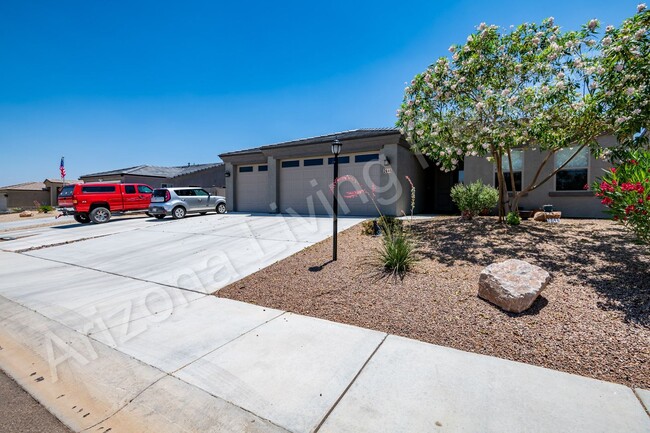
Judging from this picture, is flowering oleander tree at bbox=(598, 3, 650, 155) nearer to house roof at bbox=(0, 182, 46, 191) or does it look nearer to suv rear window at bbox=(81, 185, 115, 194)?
suv rear window at bbox=(81, 185, 115, 194)

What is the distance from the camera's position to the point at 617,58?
542 cm

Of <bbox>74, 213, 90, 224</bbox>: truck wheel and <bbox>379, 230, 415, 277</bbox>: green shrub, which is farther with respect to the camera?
<bbox>74, 213, 90, 224</bbox>: truck wheel

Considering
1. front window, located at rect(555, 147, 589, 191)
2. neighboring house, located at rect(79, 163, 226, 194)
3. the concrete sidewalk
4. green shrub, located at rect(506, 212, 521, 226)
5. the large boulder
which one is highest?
neighboring house, located at rect(79, 163, 226, 194)

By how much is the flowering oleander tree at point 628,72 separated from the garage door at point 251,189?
45.8ft

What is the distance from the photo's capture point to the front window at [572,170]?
11.1 m

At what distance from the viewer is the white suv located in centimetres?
1514

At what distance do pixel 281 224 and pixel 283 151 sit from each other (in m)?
5.24

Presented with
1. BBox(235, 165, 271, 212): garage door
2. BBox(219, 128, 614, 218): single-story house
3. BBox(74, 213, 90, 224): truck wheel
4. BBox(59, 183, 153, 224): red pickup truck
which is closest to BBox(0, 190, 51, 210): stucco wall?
BBox(74, 213, 90, 224): truck wheel

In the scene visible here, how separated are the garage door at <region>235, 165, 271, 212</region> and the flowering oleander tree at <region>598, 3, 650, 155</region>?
13947 mm

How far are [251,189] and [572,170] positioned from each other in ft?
49.8

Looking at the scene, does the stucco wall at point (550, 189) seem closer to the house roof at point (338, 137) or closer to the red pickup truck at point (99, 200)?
the house roof at point (338, 137)

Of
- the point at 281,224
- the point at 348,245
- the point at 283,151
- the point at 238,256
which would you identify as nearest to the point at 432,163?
the point at 283,151

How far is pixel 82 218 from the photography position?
14867mm

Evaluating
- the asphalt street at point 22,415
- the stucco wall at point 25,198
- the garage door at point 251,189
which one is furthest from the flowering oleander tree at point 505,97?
the stucco wall at point 25,198
